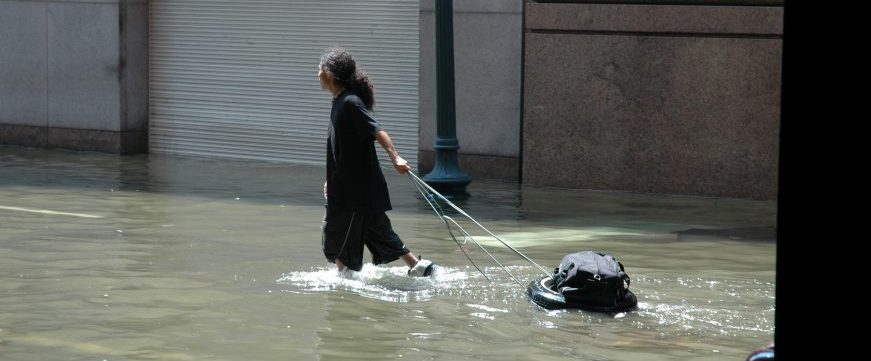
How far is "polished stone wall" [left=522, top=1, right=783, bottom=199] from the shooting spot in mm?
13891

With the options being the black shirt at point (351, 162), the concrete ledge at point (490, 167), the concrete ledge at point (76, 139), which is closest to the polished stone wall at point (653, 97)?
the concrete ledge at point (490, 167)

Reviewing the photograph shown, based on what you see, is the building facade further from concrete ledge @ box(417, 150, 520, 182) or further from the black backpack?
the black backpack

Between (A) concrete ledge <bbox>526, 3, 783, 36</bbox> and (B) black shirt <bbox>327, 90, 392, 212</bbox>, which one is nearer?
(B) black shirt <bbox>327, 90, 392, 212</bbox>

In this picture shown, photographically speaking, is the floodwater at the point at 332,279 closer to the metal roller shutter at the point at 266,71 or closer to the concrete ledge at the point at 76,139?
the metal roller shutter at the point at 266,71

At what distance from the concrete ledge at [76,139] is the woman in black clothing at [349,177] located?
9.80 meters

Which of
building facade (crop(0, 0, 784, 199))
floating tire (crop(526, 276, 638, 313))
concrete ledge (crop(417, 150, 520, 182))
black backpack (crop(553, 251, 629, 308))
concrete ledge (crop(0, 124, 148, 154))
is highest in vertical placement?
building facade (crop(0, 0, 784, 199))

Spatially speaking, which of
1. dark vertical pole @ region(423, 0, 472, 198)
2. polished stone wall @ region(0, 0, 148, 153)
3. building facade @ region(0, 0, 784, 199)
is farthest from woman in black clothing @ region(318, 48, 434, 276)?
polished stone wall @ region(0, 0, 148, 153)

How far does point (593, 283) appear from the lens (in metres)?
7.78

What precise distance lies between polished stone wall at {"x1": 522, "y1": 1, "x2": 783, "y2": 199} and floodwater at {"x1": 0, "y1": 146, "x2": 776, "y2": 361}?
31 centimetres

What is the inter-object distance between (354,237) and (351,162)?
47 cm

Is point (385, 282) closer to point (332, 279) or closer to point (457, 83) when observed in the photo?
point (332, 279)

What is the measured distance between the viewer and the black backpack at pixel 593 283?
7773 mm

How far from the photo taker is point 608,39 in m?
14.5

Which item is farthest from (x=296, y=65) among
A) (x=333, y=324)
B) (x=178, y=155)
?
(x=333, y=324)
